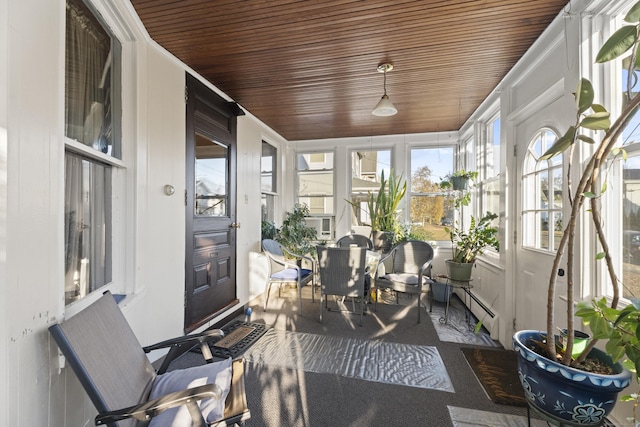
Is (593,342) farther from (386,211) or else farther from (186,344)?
(386,211)

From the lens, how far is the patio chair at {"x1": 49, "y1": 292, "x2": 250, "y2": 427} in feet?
3.39

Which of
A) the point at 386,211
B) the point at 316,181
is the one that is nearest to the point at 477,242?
the point at 386,211

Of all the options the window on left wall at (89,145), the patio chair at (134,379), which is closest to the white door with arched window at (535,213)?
the patio chair at (134,379)

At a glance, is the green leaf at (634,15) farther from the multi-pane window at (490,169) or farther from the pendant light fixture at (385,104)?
the multi-pane window at (490,169)

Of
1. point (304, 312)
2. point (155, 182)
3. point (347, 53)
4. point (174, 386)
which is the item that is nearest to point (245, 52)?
point (347, 53)

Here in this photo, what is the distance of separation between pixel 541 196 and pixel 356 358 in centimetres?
221

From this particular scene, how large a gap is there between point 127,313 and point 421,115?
419 centimetres

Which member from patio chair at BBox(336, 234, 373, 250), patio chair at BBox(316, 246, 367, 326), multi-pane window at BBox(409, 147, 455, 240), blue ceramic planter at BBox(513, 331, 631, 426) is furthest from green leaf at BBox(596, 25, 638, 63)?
multi-pane window at BBox(409, 147, 455, 240)

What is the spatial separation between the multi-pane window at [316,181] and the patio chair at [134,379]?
4.04m

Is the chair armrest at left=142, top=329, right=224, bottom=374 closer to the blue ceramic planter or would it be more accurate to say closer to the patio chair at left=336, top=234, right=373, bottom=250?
the blue ceramic planter

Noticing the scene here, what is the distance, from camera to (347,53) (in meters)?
2.45

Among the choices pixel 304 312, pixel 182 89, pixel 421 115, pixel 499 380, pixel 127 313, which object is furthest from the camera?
pixel 421 115

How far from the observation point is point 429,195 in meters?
4.96

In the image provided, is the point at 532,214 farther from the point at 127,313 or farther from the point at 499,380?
the point at 127,313
